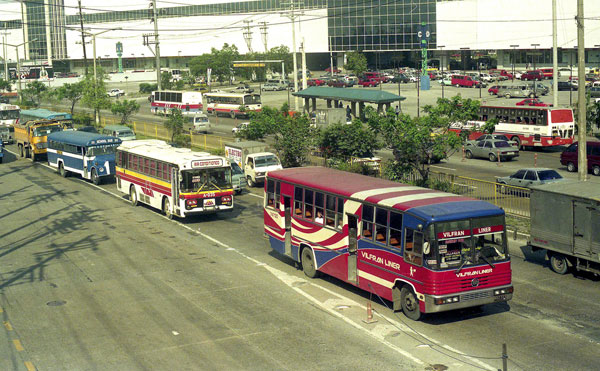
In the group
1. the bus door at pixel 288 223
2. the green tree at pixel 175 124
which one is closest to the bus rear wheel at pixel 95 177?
the green tree at pixel 175 124

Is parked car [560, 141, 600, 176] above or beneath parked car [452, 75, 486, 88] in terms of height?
beneath

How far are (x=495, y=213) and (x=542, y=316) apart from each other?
117 inches

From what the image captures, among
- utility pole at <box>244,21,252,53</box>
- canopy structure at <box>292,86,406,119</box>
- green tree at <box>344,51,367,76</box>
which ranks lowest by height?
canopy structure at <box>292,86,406,119</box>

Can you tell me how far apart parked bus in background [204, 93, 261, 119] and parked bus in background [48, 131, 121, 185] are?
124 ft

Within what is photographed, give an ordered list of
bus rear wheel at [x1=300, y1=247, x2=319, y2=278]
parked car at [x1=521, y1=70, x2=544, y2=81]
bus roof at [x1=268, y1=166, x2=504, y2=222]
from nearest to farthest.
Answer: bus roof at [x1=268, y1=166, x2=504, y2=222]
bus rear wheel at [x1=300, y1=247, x2=319, y2=278]
parked car at [x1=521, y1=70, x2=544, y2=81]

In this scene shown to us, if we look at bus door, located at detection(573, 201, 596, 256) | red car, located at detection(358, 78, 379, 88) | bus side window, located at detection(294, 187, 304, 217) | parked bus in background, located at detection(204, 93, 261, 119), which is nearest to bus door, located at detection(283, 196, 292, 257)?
bus side window, located at detection(294, 187, 304, 217)

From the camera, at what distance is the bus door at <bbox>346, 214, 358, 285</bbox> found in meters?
20.1

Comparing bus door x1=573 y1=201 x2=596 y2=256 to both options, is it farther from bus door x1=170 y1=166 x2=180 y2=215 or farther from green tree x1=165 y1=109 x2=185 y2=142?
green tree x1=165 y1=109 x2=185 y2=142

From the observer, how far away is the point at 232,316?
743 inches

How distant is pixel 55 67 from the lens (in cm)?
18812

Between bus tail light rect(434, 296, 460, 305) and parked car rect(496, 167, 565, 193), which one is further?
parked car rect(496, 167, 565, 193)

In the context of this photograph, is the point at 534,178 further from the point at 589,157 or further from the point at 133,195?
the point at 133,195

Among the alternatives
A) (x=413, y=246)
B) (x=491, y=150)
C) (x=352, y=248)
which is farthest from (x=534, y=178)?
(x=413, y=246)

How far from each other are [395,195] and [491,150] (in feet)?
100
